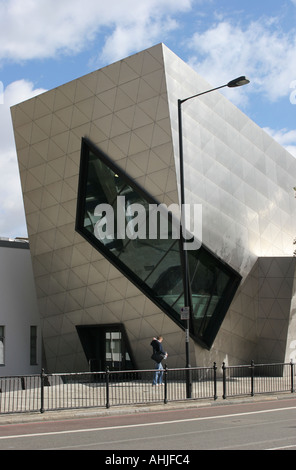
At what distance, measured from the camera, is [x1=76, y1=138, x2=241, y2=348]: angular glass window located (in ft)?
89.7

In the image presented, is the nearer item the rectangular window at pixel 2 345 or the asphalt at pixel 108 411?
the asphalt at pixel 108 411

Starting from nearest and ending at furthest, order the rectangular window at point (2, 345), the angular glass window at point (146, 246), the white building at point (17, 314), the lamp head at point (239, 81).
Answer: the lamp head at point (239, 81) → the angular glass window at point (146, 246) → the rectangular window at point (2, 345) → the white building at point (17, 314)

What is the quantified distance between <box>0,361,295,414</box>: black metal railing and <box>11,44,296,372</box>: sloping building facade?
17.5 ft

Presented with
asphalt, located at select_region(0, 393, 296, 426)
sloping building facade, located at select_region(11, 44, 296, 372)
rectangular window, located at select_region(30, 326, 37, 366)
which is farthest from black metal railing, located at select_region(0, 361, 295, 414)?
rectangular window, located at select_region(30, 326, 37, 366)

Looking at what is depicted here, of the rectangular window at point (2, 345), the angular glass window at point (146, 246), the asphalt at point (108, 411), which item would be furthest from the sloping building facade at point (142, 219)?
the asphalt at point (108, 411)

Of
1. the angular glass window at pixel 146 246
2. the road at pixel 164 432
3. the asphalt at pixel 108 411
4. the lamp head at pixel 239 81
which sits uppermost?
the lamp head at pixel 239 81

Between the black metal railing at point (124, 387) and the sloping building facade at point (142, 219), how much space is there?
17.5 feet

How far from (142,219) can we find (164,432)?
16.3 metres

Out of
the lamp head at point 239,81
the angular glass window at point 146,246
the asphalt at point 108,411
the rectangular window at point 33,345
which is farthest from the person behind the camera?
the rectangular window at point 33,345

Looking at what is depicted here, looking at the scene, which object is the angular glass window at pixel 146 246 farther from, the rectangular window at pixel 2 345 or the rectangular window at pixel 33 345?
the rectangular window at pixel 33 345

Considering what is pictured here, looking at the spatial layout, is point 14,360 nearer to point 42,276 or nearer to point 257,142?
point 42,276

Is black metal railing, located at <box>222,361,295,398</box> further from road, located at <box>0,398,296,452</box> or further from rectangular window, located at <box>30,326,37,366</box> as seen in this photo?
rectangular window, located at <box>30,326,37,366</box>

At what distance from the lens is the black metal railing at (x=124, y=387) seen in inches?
680
